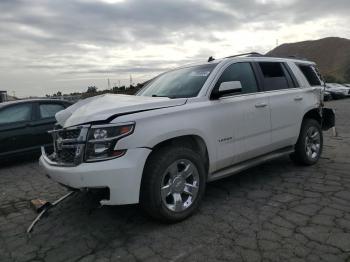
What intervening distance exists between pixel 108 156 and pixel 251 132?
2.16 m

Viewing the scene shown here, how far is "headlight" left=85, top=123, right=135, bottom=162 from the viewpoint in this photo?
370 cm

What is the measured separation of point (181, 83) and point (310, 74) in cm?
274

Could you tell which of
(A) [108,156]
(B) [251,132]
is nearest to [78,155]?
(A) [108,156]

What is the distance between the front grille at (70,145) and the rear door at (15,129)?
4.23 meters

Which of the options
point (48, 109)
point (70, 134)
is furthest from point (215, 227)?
point (48, 109)

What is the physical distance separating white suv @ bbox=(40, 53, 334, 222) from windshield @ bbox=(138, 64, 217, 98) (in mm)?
20

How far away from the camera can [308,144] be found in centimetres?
632

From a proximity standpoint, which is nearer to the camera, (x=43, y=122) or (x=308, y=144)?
(x=308, y=144)

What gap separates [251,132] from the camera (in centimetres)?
504

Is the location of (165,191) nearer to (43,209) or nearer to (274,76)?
(43,209)

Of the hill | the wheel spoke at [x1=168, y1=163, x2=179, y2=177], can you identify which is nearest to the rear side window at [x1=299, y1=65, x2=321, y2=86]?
the wheel spoke at [x1=168, y1=163, x2=179, y2=177]

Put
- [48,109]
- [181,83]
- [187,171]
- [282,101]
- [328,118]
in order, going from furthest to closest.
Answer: [48,109] → [328,118] → [282,101] → [181,83] → [187,171]

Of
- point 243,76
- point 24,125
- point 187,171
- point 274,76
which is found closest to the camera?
point 187,171

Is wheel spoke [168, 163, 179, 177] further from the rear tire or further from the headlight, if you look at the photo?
the rear tire
